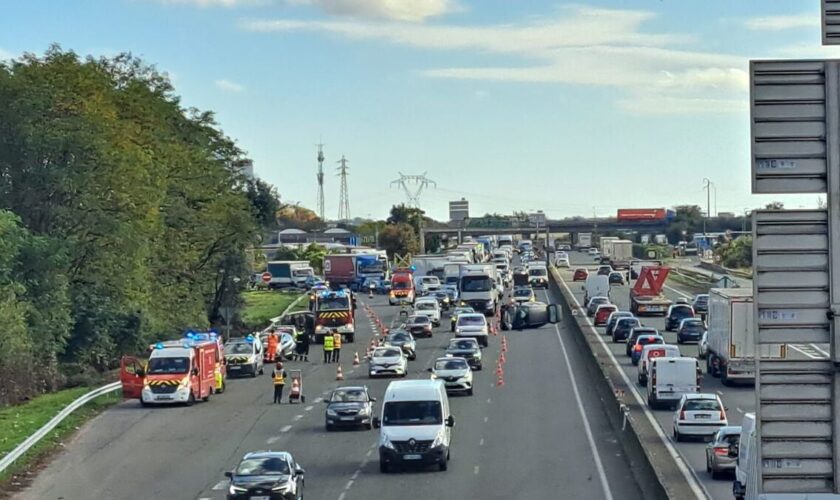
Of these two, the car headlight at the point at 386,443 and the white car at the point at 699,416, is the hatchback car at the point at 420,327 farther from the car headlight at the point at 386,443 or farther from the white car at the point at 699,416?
the car headlight at the point at 386,443

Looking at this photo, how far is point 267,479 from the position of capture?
28453mm

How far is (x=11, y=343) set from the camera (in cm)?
5259

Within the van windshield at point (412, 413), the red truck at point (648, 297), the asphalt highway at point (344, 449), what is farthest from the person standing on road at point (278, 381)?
the red truck at point (648, 297)

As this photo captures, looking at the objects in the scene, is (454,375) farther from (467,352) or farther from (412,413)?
(412,413)

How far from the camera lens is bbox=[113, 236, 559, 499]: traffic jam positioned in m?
33.5

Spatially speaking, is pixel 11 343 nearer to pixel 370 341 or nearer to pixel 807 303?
pixel 370 341

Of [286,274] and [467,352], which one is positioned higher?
[467,352]

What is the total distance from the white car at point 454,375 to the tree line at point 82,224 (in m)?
14.3

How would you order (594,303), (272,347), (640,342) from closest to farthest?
1. (640,342)
2. (272,347)
3. (594,303)

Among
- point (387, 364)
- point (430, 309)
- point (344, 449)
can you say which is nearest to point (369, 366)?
point (387, 364)

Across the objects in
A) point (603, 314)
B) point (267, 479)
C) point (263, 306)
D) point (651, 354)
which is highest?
point (267, 479)

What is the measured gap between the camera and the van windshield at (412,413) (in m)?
34.2

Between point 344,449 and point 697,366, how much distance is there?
42.1ft

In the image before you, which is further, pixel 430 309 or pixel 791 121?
pixel 430 309
